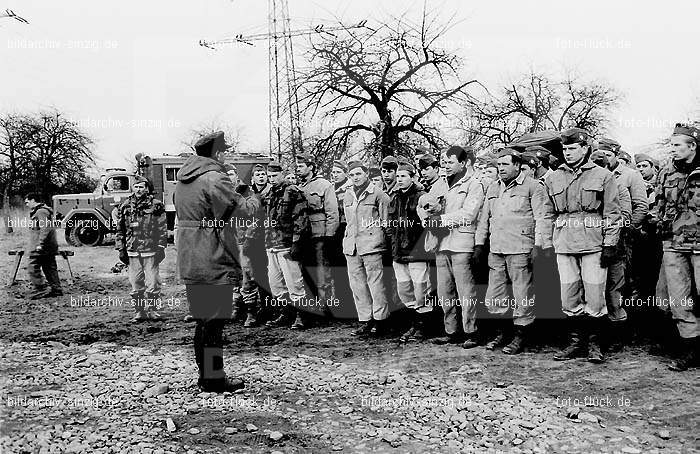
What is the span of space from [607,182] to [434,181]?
195 cm

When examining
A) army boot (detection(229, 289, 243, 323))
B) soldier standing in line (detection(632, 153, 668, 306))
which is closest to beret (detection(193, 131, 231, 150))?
army boot (detection(229, 289, 243, 323))

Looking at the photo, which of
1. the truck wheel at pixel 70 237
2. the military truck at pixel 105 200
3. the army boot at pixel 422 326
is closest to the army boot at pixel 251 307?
the army boot at pixel 422 326

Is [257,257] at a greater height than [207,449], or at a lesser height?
greater

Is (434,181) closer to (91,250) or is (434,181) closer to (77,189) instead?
(91,250)

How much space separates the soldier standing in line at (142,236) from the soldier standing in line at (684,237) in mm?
5651

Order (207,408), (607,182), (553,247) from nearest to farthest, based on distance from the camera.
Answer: (207,408), (607,182), (553,247)

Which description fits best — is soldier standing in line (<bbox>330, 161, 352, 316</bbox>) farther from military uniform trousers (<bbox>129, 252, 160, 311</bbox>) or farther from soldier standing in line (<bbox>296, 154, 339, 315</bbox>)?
military uniform trousers (<bbox>129, 252, 160, 311</bbox>)

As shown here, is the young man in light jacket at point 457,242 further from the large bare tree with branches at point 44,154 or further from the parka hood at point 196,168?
the large bare tree with branches at point 44,154

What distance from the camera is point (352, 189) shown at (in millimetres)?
6863

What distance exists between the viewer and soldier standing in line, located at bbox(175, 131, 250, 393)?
15.6ft

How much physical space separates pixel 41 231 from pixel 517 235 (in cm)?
795

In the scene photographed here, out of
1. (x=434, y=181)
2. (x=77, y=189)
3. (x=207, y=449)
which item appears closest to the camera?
(x=207, y=449)

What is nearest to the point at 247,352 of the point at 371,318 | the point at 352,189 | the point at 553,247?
the point at 371,318

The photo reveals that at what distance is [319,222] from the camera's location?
7.18 m
